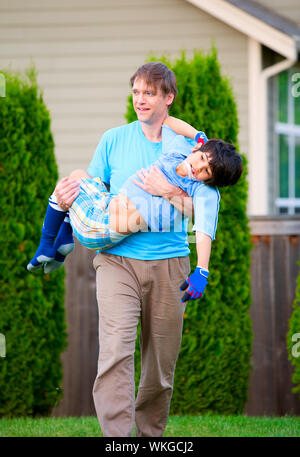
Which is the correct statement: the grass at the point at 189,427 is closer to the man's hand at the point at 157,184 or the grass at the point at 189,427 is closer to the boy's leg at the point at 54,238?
the boy's leg at the point at 54,238

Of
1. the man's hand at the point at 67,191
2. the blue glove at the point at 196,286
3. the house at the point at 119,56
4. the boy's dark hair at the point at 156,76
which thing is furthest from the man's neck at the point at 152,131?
the house at the point at 119,56

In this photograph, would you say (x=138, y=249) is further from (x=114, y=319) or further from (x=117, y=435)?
(x=117, y=435)

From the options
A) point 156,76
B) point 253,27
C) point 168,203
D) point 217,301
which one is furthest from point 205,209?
point 253,27

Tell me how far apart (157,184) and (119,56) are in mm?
5424

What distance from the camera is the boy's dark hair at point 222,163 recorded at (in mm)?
3598

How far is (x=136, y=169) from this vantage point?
3.89 meters

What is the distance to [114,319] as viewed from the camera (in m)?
3.72

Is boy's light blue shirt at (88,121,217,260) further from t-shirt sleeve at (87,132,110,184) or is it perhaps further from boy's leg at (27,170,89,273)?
boy's leg at (27,170,89,273)

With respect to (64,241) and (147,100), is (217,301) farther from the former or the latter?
(147,100)

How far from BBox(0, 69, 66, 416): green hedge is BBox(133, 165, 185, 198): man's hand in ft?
7.54

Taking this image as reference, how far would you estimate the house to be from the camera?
8.52 m

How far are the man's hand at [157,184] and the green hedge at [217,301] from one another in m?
2.14

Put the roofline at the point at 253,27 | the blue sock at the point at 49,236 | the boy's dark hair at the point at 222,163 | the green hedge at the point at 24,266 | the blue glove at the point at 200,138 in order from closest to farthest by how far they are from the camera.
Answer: the boy's dark hair at the point at 222,163 → the blue glove at the point at 200,138 → the blue sock at the point at 49,236 → the green hedge at the point at 24,266 → the roofline at the point at 253,27

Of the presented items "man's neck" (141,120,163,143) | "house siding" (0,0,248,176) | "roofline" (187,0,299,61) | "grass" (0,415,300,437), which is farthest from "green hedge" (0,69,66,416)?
"roofline" (187,0,299,61)
